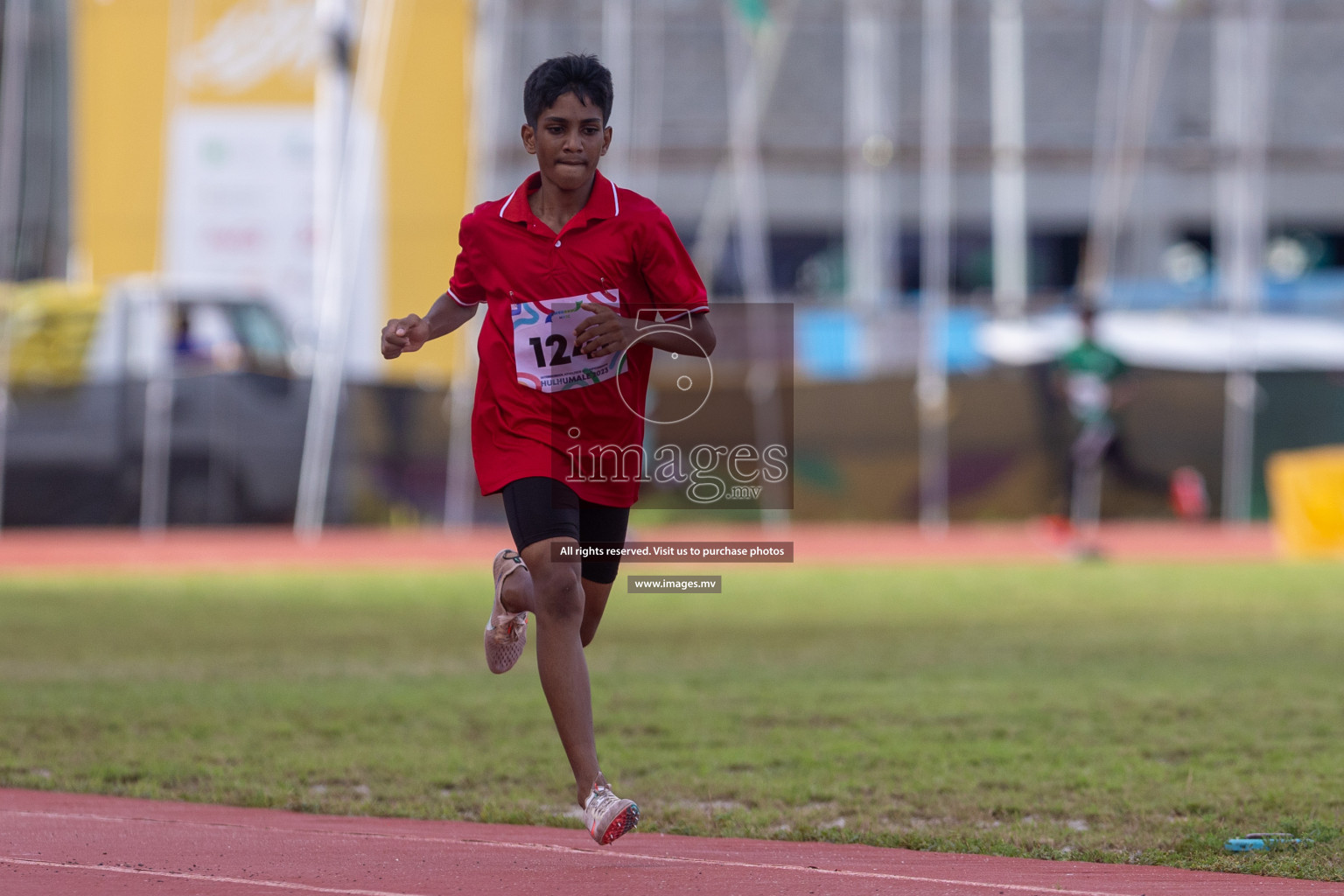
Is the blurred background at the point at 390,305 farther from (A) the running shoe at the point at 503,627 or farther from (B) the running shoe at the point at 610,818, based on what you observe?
(B) the running shoe at the point at 610,818

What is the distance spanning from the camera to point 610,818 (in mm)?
4938

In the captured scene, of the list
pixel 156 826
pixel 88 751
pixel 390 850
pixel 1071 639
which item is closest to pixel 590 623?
pixel 390 850

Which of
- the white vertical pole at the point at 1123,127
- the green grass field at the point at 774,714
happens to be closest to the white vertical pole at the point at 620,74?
the white vertical pole at the point at 1123,127

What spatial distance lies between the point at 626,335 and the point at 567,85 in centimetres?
73

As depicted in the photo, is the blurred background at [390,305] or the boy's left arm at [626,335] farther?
the blurred background at [390,305]

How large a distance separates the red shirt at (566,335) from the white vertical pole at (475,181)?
15593mm

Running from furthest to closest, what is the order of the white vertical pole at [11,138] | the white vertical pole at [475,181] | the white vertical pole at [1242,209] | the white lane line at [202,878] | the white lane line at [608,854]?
the white vertical pole at [1242,209]
the white vertical pole at [11,138]
the white vertical pole at [475,181]
the white lane line at [608,854]
the white lane line at [202,878]

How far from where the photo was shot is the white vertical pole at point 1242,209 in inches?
899

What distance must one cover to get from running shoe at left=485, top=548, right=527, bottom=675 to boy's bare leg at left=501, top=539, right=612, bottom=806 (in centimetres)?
16

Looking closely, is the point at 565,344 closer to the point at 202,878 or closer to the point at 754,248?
the point at 202,878

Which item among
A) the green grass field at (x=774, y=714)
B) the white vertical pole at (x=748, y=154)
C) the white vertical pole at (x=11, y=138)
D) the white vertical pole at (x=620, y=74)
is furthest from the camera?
the white vertical pole at (x=748, y=154)

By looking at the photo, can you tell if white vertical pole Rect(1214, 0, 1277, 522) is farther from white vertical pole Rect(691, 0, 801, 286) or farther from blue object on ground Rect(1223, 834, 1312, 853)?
blue object on ground Rect(1223, 834, 1312, 853)

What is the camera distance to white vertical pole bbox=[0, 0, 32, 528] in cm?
2264

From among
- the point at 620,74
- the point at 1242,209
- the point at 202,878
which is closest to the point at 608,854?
the point at 202,878
